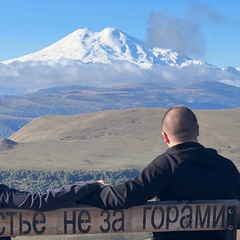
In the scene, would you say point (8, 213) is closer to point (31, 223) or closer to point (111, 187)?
point (31, 223)

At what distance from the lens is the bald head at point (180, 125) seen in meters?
6.86

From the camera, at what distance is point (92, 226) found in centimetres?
653

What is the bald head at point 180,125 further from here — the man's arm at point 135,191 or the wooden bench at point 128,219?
the wooden bench at point 128,219

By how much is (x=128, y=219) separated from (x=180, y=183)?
2.38 ft

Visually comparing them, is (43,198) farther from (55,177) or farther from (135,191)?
(55,177)

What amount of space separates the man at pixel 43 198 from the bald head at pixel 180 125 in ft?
3.94

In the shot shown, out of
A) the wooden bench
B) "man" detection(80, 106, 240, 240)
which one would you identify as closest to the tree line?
"man" detection(80, 106, 240, 240)

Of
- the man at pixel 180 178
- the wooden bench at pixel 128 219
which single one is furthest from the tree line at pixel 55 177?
the wooden bench at pixel 128 219

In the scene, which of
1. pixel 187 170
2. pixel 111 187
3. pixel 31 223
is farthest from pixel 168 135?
pixel 31 223

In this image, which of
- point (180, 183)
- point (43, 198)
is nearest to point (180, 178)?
point (180, 183)

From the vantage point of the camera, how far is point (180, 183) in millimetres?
6738

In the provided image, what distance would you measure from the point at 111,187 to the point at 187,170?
90cm

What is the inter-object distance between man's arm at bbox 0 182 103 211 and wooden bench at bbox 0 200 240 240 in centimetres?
8

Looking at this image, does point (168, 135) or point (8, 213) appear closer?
point (8, 213)
